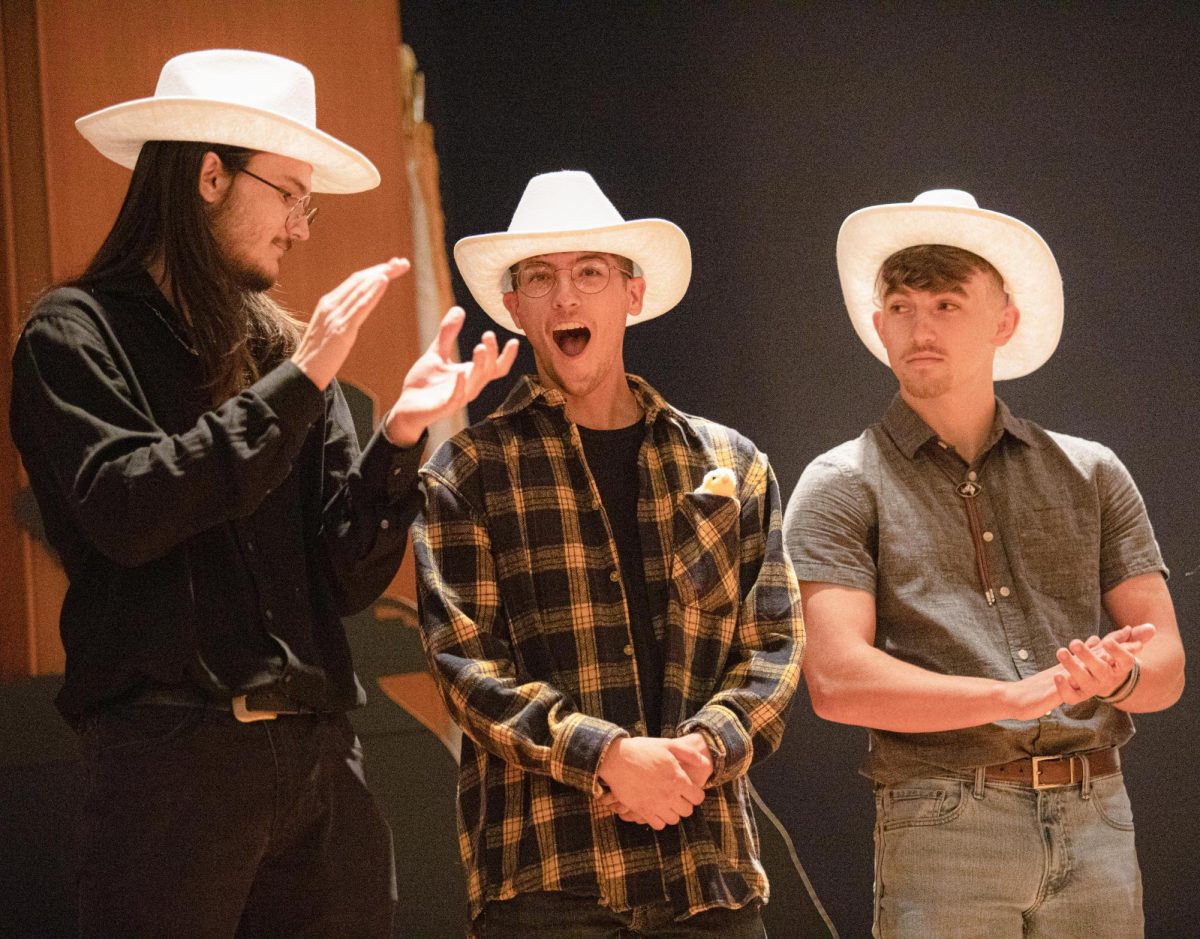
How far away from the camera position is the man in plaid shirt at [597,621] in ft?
8.03

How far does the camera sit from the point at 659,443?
2836 mm

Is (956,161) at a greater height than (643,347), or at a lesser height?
greater

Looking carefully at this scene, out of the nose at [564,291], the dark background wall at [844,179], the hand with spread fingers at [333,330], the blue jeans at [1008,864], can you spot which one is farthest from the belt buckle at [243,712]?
the dark background wall at [844,179]

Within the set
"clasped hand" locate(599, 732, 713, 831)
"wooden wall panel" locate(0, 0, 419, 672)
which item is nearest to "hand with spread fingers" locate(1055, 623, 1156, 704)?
"clasped hand" locate(599, 732, 713, 831)

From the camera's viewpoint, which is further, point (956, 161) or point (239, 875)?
point (956, 161)

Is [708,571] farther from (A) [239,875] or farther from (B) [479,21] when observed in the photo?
(B) [479,21]

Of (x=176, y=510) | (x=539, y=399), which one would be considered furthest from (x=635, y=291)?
(x=176, y=510)

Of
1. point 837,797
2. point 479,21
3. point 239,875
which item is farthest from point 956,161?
point 239,875

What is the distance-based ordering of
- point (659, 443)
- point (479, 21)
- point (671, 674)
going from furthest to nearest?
1. point (479, 21)
2. point (659, 443)
3. point (671, 674)

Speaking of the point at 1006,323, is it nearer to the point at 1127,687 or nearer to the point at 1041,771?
the point at 1127,687

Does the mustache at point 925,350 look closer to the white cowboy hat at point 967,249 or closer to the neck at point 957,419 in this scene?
the neck at point 957,419

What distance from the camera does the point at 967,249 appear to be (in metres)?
3.16

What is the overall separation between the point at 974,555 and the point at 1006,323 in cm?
61

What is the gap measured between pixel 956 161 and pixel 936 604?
157cm
